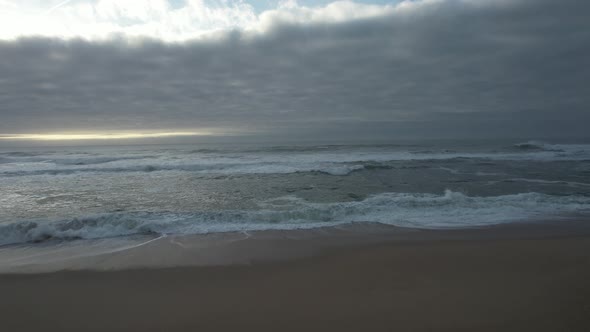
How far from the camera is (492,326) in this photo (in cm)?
290

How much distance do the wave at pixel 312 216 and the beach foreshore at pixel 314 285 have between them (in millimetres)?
742

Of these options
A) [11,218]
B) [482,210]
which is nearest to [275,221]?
[482,210]

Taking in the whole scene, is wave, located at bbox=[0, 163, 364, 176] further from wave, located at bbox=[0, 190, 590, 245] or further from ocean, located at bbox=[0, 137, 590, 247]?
wave, located at bbox=[0, 190, 590, 245]

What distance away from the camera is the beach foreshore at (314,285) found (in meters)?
3.07

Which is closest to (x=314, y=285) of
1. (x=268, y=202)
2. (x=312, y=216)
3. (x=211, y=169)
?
(x=312, y=216)

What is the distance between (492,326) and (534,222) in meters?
4.89

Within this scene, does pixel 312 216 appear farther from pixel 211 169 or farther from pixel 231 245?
pixel 211 169

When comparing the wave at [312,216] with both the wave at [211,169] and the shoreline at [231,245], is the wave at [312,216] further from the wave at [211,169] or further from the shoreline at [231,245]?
the wave at [211,169]

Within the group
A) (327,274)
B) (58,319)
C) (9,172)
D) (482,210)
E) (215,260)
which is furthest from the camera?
(9,172)

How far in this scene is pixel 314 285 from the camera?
150 inches

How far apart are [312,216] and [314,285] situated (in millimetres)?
3273

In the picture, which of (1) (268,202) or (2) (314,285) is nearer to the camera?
(2) (314,285)

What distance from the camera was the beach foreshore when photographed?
307 cm

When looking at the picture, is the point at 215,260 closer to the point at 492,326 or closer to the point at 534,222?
the point at 492,326
